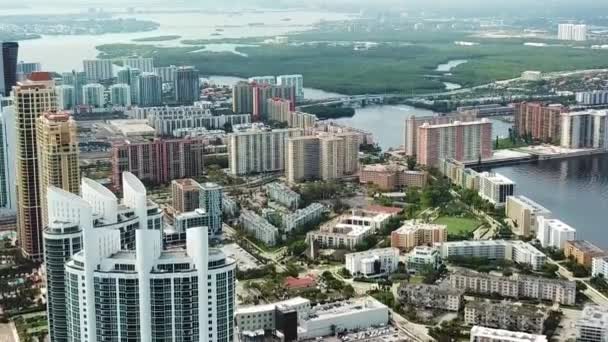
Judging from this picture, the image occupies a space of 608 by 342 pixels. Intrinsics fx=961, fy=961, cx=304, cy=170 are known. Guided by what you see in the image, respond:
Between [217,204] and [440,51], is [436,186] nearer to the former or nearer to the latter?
[217,204]

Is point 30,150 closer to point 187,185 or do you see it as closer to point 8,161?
point 8,161

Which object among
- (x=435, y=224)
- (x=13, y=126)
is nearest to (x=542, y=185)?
(x=435, y=224)

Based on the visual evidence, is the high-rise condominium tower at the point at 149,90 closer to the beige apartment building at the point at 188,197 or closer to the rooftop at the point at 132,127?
the rooftop at the point at 132,127

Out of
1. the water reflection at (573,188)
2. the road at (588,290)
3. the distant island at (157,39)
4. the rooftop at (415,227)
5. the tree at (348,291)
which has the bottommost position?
the road at (588,290)

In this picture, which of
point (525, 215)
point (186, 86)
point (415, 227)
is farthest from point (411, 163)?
point (186, 86)

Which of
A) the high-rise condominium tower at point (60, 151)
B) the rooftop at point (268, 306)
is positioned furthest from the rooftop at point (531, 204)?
the high-rise condominium tower at point (60, 151)

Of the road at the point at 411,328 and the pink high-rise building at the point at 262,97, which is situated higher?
the pink high-rise building at the point at 262,97

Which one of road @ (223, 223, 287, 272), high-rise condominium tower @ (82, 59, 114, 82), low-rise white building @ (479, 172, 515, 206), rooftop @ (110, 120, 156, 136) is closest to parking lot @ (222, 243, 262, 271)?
road @ (223, 223, 287, 272)
